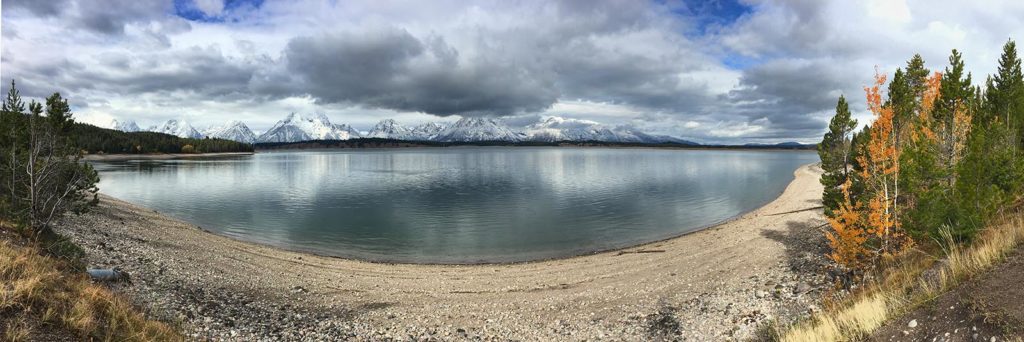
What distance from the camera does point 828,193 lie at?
91.6ft

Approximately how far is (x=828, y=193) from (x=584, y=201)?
38.1 meters

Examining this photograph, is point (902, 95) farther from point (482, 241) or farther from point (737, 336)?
point (482, 241)

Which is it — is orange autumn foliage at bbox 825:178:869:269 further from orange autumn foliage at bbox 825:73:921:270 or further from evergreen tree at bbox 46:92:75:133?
evergreen tree at bbox 46:92:75:133

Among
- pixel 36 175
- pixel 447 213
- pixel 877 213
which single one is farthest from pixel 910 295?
pixel 447 213

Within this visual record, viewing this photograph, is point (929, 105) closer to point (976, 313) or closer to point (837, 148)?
point (837, 148)

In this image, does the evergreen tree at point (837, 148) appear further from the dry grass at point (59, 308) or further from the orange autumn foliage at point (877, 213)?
the dry grass at point (59, 308)

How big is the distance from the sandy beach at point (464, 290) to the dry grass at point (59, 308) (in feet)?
9.09

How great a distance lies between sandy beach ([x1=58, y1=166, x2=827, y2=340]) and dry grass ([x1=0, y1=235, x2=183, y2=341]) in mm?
2772

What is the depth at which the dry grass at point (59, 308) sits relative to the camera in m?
10.1

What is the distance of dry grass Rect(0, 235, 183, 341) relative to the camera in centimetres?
1009

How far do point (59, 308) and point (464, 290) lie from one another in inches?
630

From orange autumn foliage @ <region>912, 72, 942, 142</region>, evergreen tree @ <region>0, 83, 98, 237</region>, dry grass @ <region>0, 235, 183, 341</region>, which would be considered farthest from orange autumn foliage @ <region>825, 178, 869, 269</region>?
evergreen tree @ <region>0, 83, 98, 237</region>

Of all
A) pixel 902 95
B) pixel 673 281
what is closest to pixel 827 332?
pixel 673 281

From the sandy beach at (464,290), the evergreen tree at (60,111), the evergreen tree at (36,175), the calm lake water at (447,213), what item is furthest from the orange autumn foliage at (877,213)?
the evergreen tree at (60,111)
